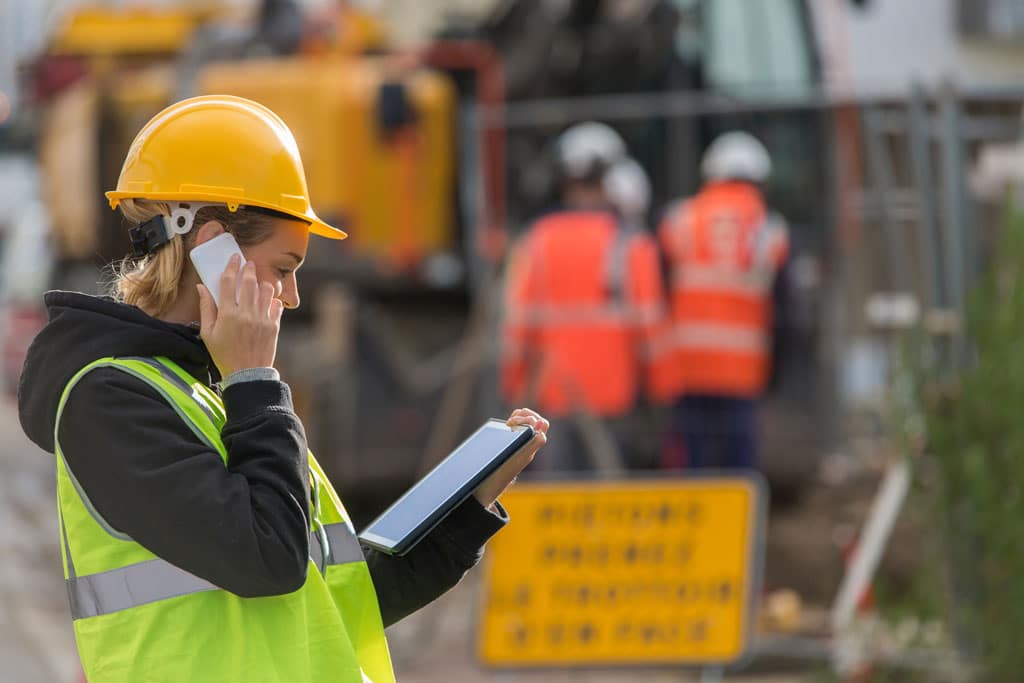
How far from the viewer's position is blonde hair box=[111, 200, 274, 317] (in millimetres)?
2375

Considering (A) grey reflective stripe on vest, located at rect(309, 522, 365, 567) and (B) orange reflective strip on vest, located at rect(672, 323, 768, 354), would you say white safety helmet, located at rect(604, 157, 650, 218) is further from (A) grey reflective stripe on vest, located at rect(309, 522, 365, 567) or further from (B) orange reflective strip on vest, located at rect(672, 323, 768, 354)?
(A) grey reflective stripe on vest, located at rect(309, 522, 365, 567)

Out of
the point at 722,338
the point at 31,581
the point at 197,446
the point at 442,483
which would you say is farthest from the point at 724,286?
the point at 197,446

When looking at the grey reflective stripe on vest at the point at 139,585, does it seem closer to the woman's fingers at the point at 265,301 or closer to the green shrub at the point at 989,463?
the woman's fingers at the point at 265,301

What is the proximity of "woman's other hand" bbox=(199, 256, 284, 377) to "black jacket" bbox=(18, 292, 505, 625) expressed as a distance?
0.13ft

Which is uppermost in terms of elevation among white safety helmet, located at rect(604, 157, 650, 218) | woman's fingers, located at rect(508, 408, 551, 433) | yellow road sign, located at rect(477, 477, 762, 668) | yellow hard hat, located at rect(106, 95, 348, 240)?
yellow hard hat, located at rect(106, 95, 348, 240)

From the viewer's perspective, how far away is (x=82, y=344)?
2295mm

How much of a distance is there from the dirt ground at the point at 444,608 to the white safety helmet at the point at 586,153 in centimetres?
205

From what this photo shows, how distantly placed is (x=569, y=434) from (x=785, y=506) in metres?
1.96

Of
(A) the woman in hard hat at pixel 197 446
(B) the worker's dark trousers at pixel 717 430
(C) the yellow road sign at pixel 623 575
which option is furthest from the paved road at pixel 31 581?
(A) the woman in hard hat at pixel 197 446

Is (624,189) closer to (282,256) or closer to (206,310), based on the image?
(282,256)

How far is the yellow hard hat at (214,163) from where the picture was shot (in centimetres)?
238

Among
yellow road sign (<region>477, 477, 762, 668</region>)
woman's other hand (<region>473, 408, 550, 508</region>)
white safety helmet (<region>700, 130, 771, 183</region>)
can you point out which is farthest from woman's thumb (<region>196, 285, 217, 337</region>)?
white safety helmet (<region>700, 130, 771, 183</region>)

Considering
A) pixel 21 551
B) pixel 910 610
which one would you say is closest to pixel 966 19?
pixel 21 551

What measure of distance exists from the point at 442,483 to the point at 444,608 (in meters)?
5.77
